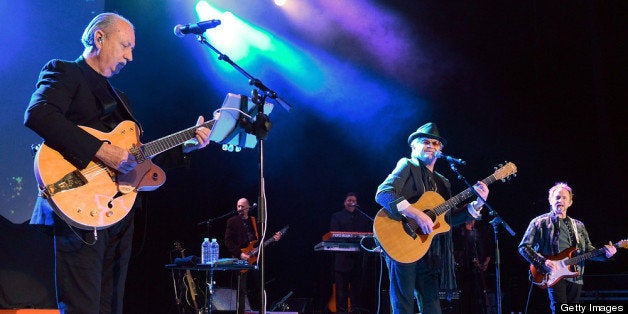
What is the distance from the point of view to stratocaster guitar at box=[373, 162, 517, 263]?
16.5ft

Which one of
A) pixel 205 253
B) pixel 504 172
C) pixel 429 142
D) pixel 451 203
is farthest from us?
pixel 205 253

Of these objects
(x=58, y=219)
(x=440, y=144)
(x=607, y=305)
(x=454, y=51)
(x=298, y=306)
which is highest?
(x=454, y=51)

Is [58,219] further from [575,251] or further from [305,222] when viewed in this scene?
[305,222]

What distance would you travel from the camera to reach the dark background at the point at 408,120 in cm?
963

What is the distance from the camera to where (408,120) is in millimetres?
11023

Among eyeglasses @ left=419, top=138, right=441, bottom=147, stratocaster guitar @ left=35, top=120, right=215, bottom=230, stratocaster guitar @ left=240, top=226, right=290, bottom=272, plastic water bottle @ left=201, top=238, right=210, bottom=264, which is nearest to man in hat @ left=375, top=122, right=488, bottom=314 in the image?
eyeglasses @ left=419, top=138, right=441, bottom=147

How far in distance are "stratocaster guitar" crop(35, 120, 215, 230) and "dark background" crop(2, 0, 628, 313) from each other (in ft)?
19.2

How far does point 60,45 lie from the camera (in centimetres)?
660

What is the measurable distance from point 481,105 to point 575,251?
4.05 metres

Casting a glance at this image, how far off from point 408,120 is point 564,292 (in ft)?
15.5

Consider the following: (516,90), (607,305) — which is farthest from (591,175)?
(607,305)

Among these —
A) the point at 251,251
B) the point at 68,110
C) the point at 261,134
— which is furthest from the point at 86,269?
the point at 251,251

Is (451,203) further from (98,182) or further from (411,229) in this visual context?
(98,182)

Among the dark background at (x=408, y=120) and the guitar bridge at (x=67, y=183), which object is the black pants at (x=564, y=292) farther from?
the guitar bridge at (x=67, y=183)
